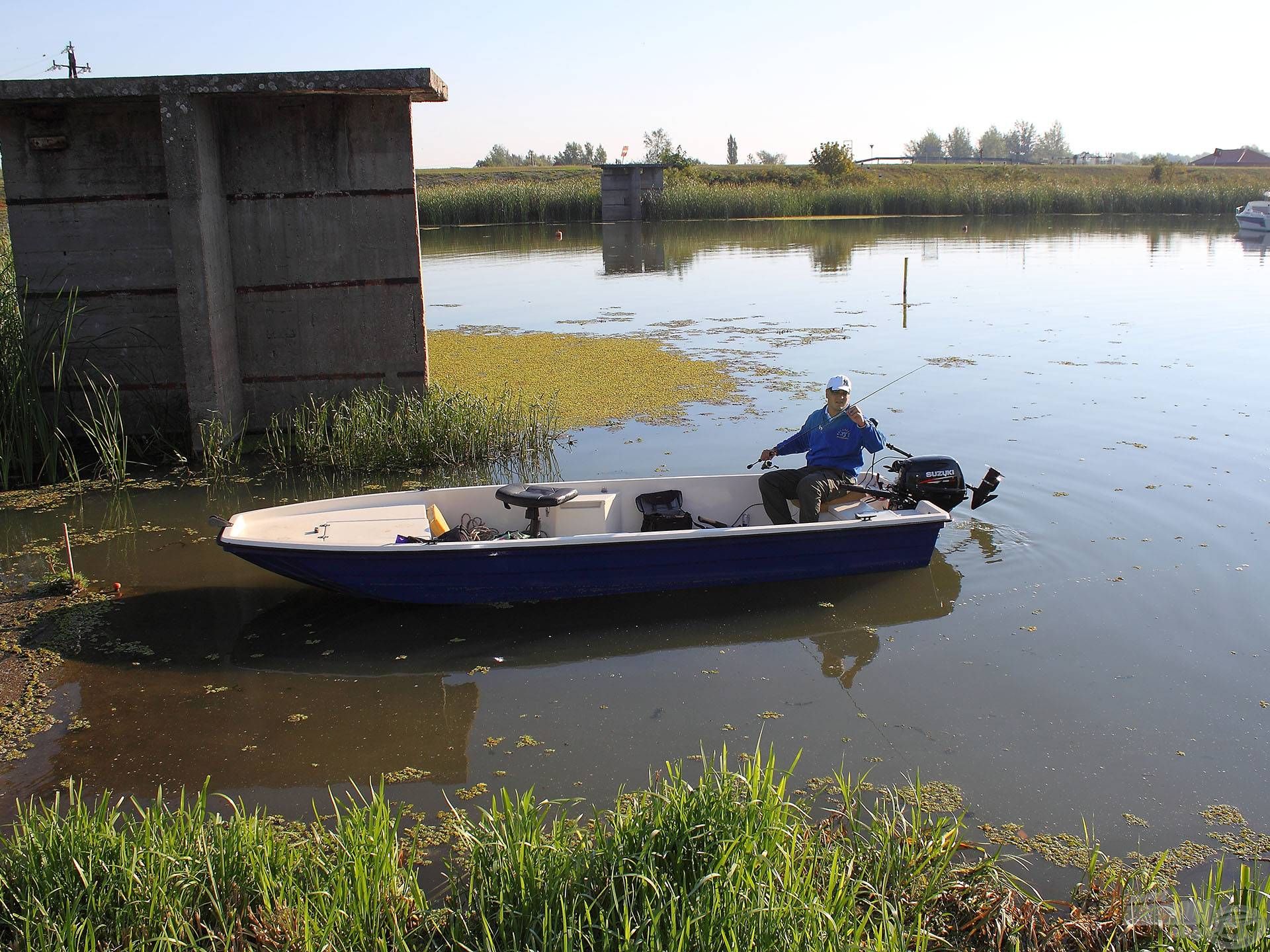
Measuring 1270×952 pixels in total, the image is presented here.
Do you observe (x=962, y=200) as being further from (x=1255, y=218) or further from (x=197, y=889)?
(x=197, y=889)

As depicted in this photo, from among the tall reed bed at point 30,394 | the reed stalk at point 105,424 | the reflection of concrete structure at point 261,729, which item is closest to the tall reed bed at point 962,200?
the reed stalk at point 105,424

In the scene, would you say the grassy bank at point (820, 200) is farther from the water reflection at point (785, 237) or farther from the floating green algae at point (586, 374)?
the floating green algae at point (586, 374)

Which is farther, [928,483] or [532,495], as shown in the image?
[928,483]

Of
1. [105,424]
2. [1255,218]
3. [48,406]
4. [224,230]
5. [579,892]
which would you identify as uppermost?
[1255,218]

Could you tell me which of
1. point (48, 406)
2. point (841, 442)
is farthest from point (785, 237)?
point (841, 442)

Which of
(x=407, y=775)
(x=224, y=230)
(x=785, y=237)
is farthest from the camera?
(x=785, y=237)

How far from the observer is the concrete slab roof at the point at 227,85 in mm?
8859

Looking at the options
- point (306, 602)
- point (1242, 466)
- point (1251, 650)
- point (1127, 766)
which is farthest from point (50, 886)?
point (1242, 466)

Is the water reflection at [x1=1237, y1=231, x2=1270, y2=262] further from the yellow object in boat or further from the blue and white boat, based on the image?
the yellow object in boat

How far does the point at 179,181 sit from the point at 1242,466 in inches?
376

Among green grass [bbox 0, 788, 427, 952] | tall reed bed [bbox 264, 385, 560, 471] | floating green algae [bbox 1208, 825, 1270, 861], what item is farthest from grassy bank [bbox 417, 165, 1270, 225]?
floating green algae [bbox 1208, 825, 1270, 861]

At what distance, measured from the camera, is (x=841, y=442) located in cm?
754

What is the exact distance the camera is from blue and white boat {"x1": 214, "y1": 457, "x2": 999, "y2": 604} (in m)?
6.42

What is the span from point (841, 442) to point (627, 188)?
119ft
